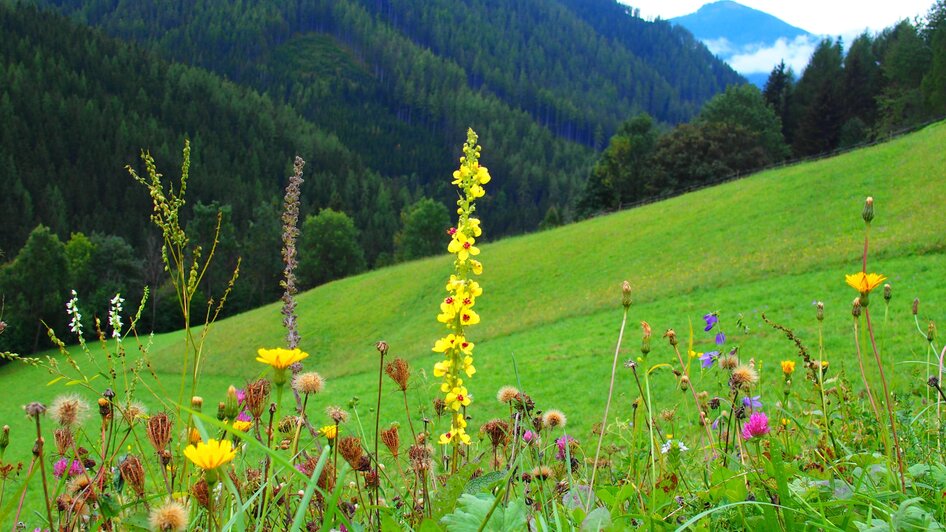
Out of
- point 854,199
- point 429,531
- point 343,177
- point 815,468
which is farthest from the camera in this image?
point 343,177

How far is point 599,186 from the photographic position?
42.9m

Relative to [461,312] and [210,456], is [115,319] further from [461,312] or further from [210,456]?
[210,456]

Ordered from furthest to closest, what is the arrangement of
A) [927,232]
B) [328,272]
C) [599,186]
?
1. [328,272]
2. [599,186]
3. [927,232]

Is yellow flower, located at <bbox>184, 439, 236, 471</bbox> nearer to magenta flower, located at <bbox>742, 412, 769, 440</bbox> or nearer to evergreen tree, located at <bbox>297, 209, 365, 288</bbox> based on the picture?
magenta flower, located at <bbox>742, 412, 769, 440</bbox>

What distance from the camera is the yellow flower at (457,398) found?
1.44m

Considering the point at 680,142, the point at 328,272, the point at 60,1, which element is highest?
the point at 60,1

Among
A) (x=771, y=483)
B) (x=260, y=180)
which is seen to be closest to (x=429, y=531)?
(x=771, y=483)

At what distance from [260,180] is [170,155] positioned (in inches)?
476

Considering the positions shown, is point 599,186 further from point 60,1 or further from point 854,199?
point 60,1

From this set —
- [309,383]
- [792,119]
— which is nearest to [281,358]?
[309,383]

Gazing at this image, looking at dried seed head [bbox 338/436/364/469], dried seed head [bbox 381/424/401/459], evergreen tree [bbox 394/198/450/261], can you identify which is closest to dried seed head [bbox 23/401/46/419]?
dried seed head [bbox 338/436/364/469]

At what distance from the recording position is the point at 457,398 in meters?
1.46

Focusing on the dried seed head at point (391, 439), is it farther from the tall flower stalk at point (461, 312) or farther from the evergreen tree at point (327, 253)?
the evergreen tree at point (327, 253)

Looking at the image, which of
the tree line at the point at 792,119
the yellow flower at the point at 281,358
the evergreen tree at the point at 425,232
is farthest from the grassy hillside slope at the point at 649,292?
the evergreen tree at the point at 425,232
